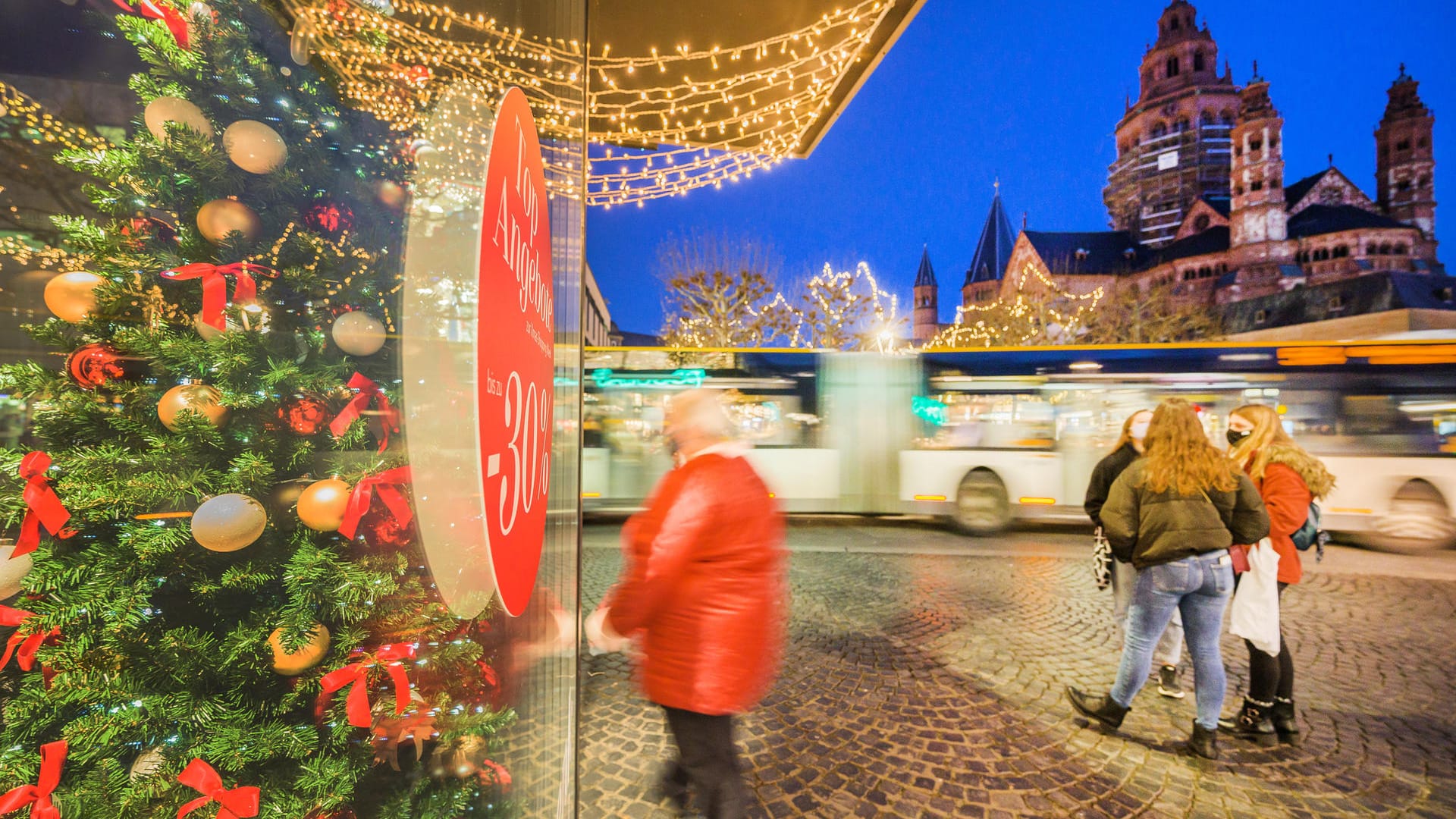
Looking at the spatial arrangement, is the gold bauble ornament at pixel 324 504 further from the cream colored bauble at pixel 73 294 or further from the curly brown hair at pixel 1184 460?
Answer: the curly brown hair at pixel 1184 460

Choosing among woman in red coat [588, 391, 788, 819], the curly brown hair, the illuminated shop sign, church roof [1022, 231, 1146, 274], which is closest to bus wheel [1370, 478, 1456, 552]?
the curly brown hair

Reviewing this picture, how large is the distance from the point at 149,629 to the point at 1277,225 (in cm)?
7753

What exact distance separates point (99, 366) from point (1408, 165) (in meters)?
102

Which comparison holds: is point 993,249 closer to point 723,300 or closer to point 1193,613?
point 723,300

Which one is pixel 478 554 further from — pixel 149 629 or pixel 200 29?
pixel 200 29

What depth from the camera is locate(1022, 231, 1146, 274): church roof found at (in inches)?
2414

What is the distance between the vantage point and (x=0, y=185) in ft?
3.46

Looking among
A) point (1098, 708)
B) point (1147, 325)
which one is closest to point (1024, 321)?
point (1147, 325)

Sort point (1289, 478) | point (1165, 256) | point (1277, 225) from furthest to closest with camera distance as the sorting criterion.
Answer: point (1165, 256) < point (1277, 225) < point (1289, 478)

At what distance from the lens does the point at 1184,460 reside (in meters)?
2.78

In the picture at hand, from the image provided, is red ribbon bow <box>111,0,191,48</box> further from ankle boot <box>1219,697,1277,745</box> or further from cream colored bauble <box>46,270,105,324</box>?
ankle boot <box>1219,697,1277,745</box>

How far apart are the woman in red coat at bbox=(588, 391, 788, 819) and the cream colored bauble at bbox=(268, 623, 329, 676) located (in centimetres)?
72

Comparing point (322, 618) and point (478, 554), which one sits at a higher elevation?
point (478, 554)

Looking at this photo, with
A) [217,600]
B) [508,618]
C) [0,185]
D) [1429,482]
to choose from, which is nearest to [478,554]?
[508,618]
